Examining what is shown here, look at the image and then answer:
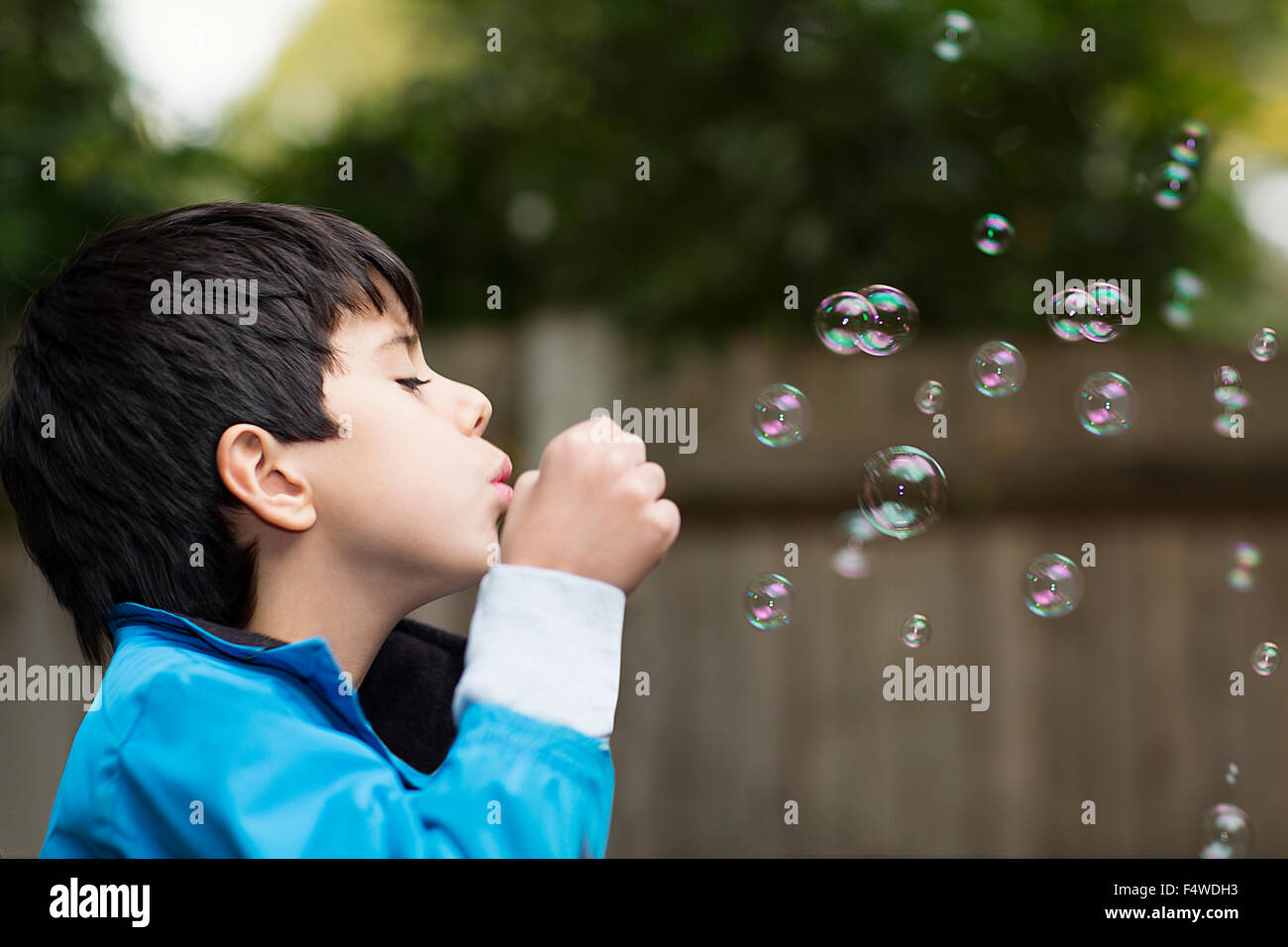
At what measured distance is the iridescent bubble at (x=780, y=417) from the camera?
2.09 metres

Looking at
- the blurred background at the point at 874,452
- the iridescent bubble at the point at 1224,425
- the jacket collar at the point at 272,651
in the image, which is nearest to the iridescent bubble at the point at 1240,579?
the blurred background at the point at 874,452

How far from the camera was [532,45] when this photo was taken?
3637 mm

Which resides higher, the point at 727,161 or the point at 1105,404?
the point at 727,161

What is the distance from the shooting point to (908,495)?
82.0 inches

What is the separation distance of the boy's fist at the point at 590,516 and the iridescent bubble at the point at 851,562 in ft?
5.03

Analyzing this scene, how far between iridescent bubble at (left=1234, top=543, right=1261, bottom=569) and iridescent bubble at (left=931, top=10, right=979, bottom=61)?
5.45 feet

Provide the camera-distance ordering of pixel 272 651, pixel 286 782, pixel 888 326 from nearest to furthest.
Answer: pixel 286 782 → pixel 272 651 → pixel 888 326

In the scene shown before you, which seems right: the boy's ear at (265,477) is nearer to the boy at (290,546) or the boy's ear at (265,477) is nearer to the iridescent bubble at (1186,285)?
the boy at (290,546)

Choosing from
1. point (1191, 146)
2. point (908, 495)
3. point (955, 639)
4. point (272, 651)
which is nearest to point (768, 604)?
point (908, 495)

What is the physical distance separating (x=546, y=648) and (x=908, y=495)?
115 cm

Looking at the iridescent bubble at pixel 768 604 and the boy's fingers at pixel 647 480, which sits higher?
the boy's fingers at pixel 647 480

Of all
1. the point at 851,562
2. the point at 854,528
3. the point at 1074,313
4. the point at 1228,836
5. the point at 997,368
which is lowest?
the point at 1228,836

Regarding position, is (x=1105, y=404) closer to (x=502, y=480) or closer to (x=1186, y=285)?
(x=1186, y=285)
